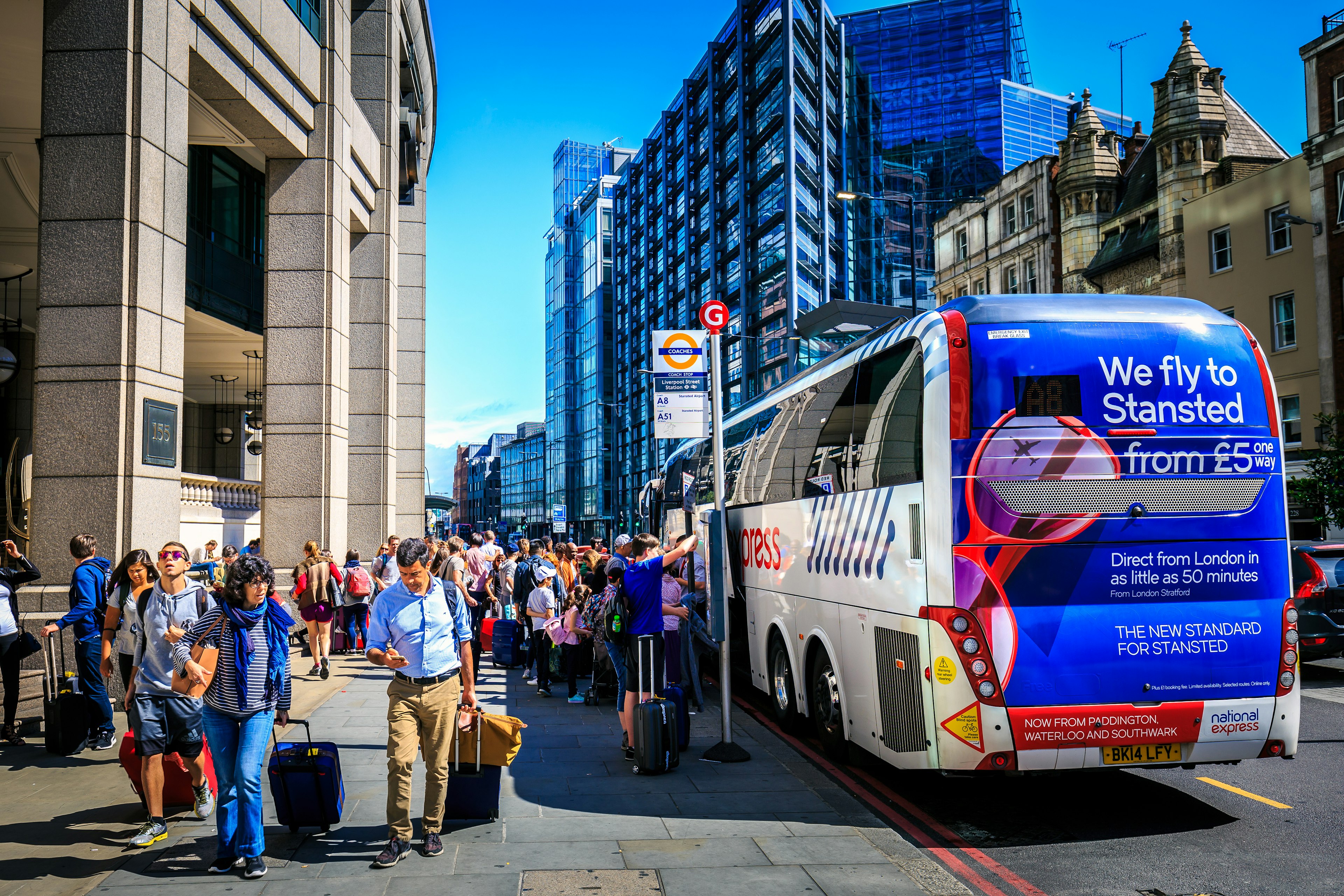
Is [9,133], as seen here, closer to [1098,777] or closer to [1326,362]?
[1098,777]

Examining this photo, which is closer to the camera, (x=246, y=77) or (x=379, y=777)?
(x=379, y=777)

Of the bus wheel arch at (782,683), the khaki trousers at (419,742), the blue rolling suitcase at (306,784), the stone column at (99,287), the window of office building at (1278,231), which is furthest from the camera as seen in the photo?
the window of office building at (1278,231)

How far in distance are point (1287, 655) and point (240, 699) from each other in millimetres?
6501

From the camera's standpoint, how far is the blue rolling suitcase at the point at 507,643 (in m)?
15.6

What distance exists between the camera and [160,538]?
11422 mm

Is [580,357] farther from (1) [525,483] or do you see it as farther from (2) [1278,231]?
(2) [1278,231]

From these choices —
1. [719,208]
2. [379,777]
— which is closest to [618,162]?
[719,208]

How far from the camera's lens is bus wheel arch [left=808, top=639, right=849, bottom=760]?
27.7 ft

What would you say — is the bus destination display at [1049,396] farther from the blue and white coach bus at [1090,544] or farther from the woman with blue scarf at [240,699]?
the woman with blue scarf at [240,699]

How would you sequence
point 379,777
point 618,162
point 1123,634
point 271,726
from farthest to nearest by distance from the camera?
point 618,162, point 379,777, point 1123,634, point 271,726

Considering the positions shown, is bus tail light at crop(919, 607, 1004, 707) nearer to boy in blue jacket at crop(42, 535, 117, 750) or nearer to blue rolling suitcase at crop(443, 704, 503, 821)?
blue rolling suitcase at crop(443, 704, 503, 821)

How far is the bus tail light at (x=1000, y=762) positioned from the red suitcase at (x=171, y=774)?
197 inches

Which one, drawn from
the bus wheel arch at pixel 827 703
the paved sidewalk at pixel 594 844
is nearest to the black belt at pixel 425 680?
the paved sidewalk at pixel 594 844

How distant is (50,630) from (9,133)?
531 inches
